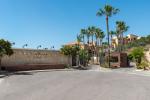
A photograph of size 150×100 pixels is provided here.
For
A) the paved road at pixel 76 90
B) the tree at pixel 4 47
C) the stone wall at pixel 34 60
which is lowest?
the paved road at pixel 76 90

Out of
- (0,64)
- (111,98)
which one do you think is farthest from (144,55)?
(111,98)

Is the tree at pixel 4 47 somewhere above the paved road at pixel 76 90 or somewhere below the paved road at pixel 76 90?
above

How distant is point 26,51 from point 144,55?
23613 mm

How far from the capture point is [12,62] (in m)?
52.2

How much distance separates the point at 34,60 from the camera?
56812 mm

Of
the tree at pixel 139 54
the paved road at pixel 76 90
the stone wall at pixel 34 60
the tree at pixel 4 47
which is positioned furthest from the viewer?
the tree at pixel 139 54

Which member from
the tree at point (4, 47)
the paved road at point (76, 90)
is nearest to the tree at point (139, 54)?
the tree at point (4, 47)

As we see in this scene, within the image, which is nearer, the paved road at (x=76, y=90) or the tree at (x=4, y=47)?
the paved road at (x=76, y=90)

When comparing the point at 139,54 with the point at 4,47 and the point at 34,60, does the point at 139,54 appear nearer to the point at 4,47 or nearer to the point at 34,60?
the point at 34,60

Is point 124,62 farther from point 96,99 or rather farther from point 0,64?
point 96,99

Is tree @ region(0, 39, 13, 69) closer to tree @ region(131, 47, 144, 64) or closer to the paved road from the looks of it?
the paved road

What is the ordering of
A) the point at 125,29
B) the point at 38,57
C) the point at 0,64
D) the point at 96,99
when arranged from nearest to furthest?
the point at 96,99
the point at 0,64
the point at 38,57
the point at 125,29

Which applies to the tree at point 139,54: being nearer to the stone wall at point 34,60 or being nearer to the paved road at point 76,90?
the stone wall at point 34,60

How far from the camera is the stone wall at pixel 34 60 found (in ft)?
168
